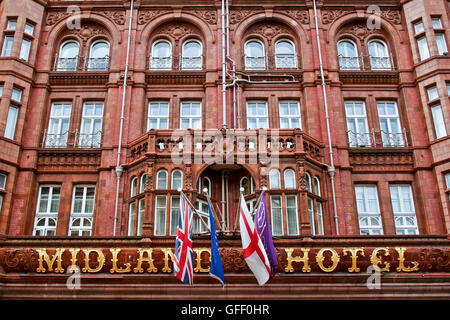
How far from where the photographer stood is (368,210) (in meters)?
→ 23.5


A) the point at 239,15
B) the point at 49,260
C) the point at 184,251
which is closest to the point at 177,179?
the point at 184,251

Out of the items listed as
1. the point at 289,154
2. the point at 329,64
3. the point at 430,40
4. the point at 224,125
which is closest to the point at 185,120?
the point at 224,125

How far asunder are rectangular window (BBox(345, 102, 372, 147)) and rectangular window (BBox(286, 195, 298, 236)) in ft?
16.9

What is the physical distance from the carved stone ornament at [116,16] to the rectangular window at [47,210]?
9734 mm

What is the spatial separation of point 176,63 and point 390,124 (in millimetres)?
11372

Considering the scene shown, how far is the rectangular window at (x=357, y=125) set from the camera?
81.6ft

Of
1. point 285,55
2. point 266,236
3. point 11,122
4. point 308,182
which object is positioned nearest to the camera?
point 266,236

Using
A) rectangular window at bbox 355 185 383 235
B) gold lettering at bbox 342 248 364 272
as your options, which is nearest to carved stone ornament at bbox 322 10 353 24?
rectangular window at bbox 355 185 383 235

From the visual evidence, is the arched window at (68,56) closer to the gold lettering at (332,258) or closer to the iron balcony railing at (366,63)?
the iron balcony railing at (366,63)

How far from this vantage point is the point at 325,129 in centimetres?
2439

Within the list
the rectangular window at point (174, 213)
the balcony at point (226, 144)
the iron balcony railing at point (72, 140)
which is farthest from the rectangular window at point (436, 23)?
the iron balcony railing at point (72, 140)

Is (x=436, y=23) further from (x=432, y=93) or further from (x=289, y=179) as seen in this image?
(x=289, y=179)

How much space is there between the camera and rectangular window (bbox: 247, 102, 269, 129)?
25.2m

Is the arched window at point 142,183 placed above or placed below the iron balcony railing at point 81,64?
below
